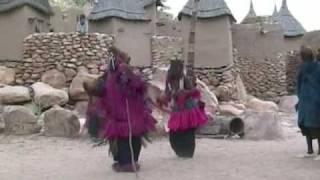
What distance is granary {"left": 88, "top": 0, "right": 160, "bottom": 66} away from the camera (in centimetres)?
2055

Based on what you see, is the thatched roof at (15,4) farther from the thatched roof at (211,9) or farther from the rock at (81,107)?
the thatched roof at (211,9)

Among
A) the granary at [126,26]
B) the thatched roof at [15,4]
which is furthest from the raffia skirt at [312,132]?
the thatched roof at [15,4]

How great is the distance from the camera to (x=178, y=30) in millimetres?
23312

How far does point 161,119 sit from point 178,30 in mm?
10751

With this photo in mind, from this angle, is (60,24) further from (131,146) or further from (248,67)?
(131,146)

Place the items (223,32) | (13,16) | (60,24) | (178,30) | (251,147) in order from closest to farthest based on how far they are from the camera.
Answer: (251,147), (13,16), (223,32), (178,30), (60,24)

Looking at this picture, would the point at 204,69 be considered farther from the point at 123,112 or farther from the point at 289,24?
the point at 123,112

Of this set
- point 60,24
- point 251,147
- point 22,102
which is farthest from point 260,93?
point 251,147

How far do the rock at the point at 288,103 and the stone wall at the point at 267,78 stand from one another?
80 cm

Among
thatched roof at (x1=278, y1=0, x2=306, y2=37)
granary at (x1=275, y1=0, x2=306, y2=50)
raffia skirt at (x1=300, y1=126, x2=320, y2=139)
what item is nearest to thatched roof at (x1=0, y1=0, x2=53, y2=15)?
thatched roof at (x1=278, y1=0, x2=306, y2=37)

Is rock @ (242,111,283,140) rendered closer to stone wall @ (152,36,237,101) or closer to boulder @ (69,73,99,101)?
boulder @ (69,73,99,101)

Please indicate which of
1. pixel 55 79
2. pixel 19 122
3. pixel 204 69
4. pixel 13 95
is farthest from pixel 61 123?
pixel 204 69

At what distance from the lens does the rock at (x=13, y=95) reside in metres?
15.4

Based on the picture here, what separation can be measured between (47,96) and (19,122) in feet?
9.70
